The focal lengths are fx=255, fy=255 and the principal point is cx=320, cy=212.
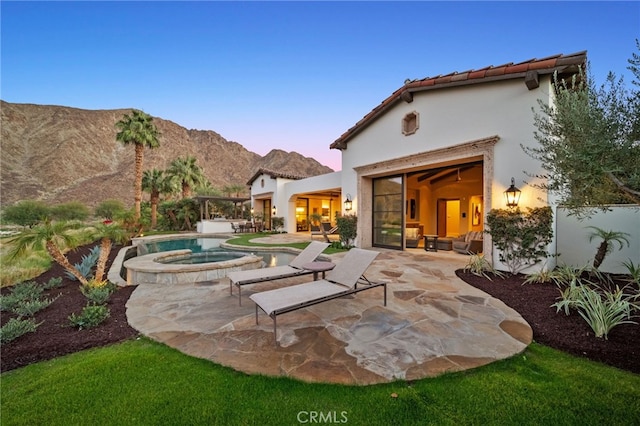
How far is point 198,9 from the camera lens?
389 inches

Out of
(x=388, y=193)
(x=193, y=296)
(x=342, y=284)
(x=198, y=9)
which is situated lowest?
(x=193, y=296)

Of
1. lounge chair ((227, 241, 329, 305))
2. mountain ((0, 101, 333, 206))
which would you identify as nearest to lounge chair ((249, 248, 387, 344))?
lounge chair ((227, 241, 329, 305))

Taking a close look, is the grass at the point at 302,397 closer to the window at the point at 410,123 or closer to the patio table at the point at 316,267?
the patio table at the point at 316,267

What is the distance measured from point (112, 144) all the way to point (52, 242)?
70.8 meters

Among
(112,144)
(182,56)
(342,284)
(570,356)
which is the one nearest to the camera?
(570,356)

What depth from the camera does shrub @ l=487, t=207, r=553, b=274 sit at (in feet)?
21.0

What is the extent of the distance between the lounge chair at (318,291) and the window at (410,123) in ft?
20.8

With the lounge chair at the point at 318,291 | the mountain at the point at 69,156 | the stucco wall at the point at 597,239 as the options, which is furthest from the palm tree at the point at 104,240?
the mountain at the point at 69,156

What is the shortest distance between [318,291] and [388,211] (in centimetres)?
775

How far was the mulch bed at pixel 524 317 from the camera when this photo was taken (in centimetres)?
290

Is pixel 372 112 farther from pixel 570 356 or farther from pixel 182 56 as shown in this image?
pixel 182 56

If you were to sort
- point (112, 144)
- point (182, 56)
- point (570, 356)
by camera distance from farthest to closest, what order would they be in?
point (112, 144) → point (182, 56) → point (570, 356)

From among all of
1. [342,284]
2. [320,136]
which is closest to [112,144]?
[320,136]

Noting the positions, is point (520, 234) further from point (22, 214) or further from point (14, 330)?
point (22, 214)
